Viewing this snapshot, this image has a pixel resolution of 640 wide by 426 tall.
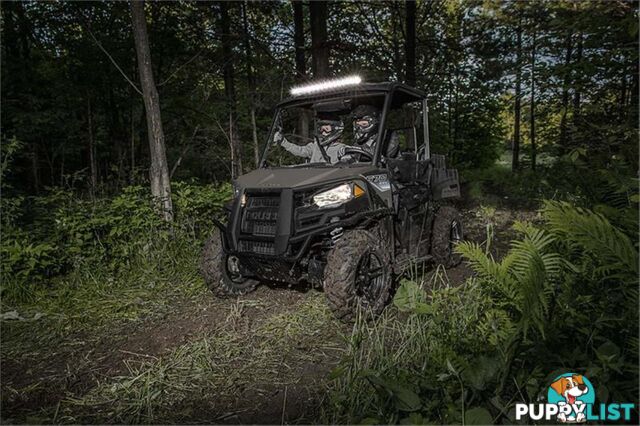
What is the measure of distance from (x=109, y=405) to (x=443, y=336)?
223 cm

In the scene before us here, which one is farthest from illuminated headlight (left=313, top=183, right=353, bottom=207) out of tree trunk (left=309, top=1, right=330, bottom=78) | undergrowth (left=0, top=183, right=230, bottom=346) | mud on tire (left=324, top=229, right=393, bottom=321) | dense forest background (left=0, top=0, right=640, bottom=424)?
tree trunk (left=309, top=1, right=330, bottom=78)

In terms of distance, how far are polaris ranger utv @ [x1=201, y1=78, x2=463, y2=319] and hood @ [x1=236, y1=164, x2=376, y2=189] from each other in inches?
0.4

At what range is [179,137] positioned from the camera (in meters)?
13.7

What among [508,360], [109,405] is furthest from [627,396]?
[109,405]

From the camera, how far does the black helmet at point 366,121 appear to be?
487 cm

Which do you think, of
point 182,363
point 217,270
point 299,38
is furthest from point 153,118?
point 299,38

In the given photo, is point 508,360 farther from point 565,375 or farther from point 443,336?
point 443,336

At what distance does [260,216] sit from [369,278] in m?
1.20

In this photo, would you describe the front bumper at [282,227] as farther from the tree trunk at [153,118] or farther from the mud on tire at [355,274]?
the tree trunk at [153,118]

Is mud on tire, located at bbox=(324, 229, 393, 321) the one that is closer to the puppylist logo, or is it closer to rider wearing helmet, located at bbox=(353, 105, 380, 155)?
rider wearing helmet, located at bbox=(353, 105, 380, 155)

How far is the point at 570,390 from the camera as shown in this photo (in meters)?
1.86

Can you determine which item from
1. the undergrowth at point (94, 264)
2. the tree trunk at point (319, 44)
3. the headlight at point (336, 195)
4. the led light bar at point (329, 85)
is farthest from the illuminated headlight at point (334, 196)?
the tree trunk at point (319, 44)

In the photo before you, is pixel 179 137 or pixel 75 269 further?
pixel 179 137

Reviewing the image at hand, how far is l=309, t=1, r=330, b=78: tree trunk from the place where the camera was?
343 inches
